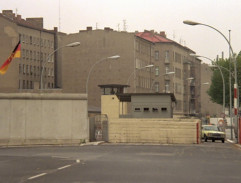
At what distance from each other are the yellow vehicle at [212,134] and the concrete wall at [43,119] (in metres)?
17.3

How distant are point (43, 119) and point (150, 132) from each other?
8190 mm

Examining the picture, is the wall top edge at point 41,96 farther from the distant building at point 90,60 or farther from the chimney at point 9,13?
the chimney at point 9,13

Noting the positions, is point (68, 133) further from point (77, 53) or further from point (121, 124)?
point (77, 53)

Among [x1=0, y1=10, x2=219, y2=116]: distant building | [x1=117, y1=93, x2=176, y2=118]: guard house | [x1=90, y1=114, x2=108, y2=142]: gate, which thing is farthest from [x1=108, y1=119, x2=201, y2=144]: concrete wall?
[x1=0, y1=10, x2=219, y2=116]: distant building

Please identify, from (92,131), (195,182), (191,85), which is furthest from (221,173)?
(191,85)

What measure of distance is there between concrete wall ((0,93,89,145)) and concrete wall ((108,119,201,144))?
4.06m

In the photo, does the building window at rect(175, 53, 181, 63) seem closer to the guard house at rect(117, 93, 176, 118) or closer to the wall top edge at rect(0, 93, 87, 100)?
the guard house at rect(117, 93, 176, 118)

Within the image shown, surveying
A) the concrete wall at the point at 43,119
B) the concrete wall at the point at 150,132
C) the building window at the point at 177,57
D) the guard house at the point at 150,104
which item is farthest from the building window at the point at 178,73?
the concrete wall at the point at 43,119

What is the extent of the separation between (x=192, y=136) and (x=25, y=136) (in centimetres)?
1150

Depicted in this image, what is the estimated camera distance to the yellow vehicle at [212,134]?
2216 inches

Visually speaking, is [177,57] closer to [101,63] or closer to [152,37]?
[152,37]

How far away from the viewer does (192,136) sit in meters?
45.6

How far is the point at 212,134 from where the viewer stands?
56.6m

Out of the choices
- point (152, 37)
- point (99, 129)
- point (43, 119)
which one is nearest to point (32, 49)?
point (152, 37)
